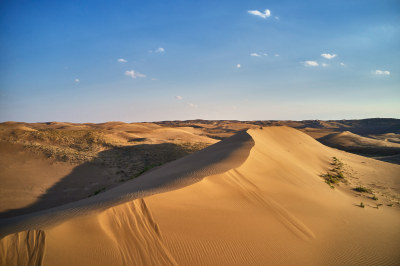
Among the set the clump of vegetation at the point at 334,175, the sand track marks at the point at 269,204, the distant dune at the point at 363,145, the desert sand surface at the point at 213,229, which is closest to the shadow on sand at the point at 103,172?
the desert sand surface at the point at 213,229

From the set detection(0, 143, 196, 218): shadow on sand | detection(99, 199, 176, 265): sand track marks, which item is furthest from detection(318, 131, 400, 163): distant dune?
detection(99, 199, 176, 265): sand track marks

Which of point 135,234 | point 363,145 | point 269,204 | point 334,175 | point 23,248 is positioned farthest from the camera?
point 363,145

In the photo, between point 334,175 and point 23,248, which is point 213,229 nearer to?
point 23,248

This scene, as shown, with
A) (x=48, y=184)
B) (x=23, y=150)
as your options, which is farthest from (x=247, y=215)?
(x=23, y=150)

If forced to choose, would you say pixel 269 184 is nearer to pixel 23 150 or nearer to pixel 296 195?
pixel 296 195

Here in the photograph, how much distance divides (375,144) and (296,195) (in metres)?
29.9

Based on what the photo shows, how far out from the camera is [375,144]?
27.7 meters

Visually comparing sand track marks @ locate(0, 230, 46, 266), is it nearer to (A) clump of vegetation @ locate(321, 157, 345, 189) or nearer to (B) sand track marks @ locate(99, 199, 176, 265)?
(B) sand track marks @ locate(99, 199, 176, 265)

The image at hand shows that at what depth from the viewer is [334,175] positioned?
10.5 metres

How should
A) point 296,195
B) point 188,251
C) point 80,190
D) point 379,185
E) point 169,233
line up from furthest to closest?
point 80,190 → point 379,185 → point 296,195 → point 169,233 → point 188,251

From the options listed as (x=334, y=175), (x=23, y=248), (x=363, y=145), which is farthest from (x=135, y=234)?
(x=363, y=145)

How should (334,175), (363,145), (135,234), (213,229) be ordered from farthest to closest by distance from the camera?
1. (363,145)
2. (334,175)
3. (213,229)
4. (135,234)

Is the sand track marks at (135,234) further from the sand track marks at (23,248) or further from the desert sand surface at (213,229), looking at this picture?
the sand track marks at (23,248)

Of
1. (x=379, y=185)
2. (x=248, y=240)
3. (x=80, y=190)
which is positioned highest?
(x=248, y=240)
